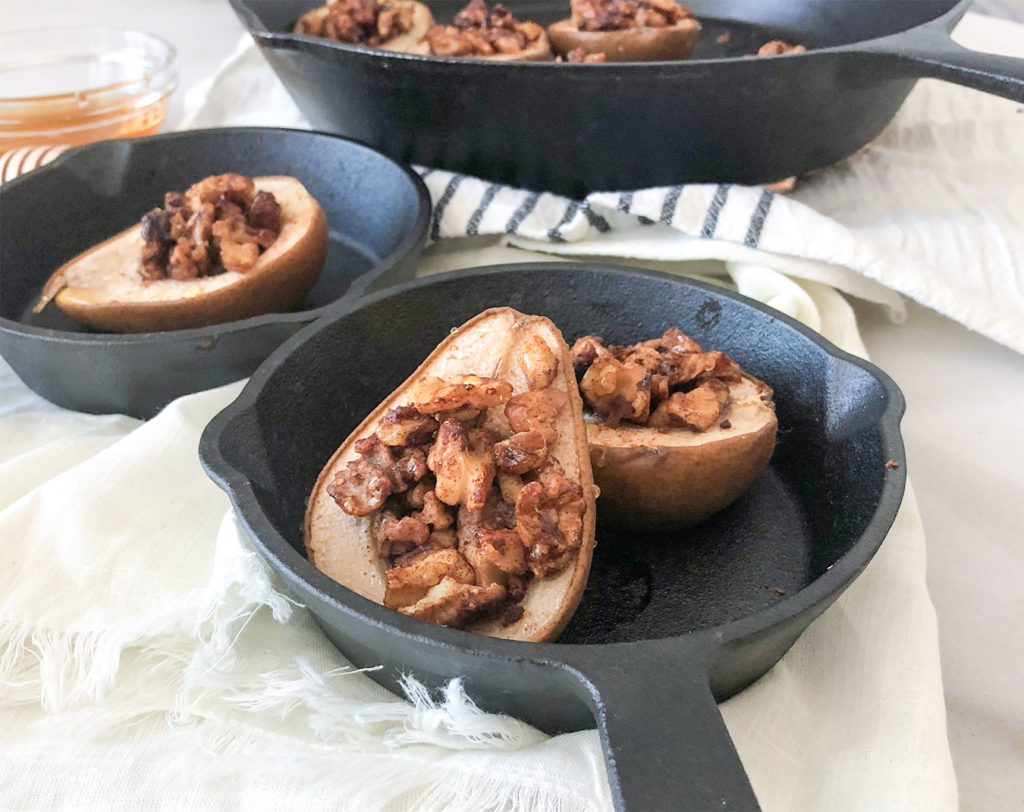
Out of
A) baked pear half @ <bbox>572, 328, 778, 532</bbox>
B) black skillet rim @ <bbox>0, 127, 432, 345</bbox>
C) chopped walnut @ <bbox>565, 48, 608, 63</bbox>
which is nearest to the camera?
baked pear half @ <bbox>572, 328, 778, 532</bbox>

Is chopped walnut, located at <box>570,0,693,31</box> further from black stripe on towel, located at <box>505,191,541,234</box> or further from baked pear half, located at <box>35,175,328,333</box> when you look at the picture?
baked pear half, located at <box>35,175,328,333</box>

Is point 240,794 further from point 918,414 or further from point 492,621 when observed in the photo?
point 918,414

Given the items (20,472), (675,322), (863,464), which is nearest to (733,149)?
(675,322)

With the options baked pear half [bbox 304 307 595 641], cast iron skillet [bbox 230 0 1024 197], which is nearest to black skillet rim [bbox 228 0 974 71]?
cast iron skillet [bbox 230 0 1024 197]

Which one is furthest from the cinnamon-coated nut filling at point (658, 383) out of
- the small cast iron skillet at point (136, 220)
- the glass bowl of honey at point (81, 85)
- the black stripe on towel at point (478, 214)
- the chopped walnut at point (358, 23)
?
the glass bowl of honey at point (81, 85)

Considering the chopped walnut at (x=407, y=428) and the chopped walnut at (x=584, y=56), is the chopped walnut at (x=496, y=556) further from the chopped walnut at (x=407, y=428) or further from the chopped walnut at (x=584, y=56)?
the chopped walnut at (x=584, y=56)

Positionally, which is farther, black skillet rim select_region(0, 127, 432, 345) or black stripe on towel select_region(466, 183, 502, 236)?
black stripe on towel select_region(466, 183, 502, 236)

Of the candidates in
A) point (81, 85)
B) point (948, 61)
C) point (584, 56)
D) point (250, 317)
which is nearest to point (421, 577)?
point (250, 317)
